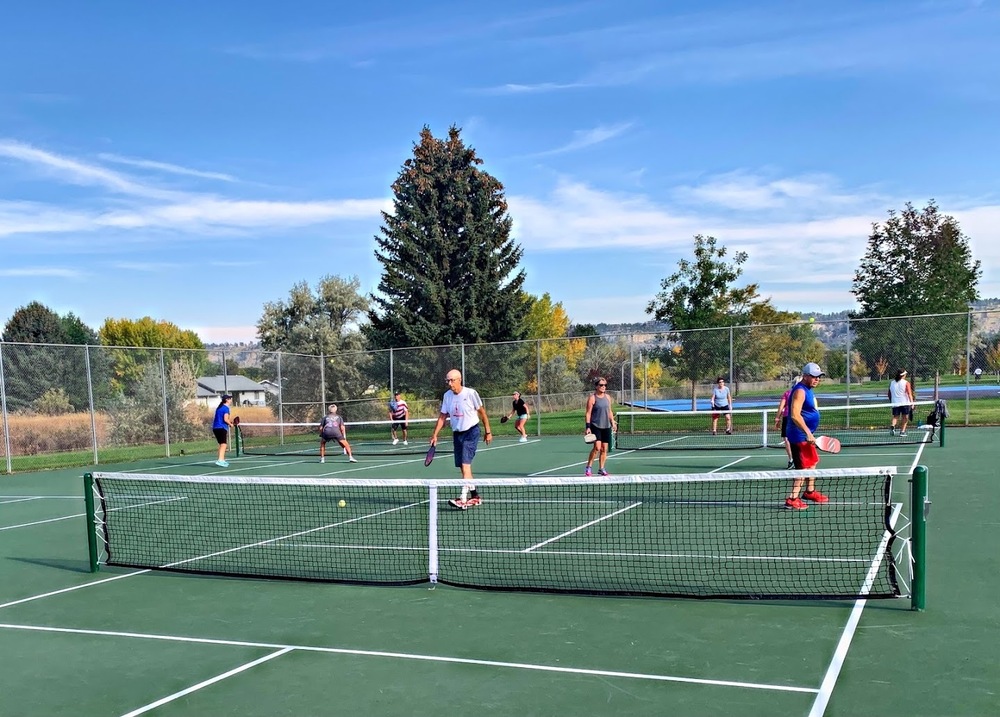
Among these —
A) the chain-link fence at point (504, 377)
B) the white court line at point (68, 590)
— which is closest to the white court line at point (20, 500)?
the chain-link fence at point (504, 377)

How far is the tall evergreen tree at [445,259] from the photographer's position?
129ft

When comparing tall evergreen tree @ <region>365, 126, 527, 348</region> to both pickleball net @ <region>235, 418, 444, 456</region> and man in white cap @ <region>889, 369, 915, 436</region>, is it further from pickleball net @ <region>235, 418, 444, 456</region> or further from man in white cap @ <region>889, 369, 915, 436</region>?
man in white cap @ <region>889, 369, 915, 436</region>

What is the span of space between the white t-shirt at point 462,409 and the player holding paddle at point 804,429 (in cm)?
409

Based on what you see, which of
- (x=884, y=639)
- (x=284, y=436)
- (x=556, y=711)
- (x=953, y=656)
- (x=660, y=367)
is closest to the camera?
(x=556, y=711)

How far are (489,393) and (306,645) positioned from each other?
26.0m

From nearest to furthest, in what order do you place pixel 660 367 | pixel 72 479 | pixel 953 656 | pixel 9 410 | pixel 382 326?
pixel 953 656 → pixel 72 479 → pixel 9 410 → pixel 660 367 → pixel 382 326

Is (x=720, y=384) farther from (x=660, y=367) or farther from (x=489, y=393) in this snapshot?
(x=489, y=393)

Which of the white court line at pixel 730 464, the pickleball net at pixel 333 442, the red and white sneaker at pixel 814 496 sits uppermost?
the red and white sneaker at pixel 814 496

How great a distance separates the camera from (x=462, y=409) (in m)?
11.8

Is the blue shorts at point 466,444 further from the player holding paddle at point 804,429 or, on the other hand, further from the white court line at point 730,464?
the white court line at point 730,464

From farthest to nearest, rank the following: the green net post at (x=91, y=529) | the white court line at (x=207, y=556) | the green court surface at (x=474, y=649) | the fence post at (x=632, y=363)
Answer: the fence post at (x=632, y=363), the green net post at (x=91, y=529), the white court line at (x=207, y=556), the green court surface at (x=474, y=649)

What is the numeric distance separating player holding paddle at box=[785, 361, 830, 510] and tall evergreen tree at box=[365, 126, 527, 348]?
93.2ft

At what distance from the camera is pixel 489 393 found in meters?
32.2

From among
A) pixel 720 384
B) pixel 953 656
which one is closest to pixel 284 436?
pixel 720 384
